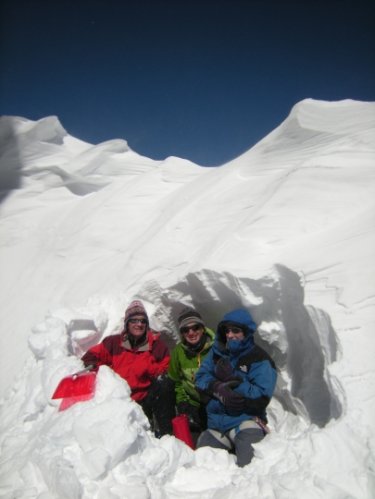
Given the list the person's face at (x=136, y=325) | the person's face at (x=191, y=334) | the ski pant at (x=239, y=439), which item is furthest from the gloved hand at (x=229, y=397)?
the person's face at (x=136, y=325)

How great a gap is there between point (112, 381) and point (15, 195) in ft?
26.7

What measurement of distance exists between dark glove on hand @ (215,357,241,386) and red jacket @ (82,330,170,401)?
2.28ft

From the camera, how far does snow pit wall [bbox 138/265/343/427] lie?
270 centimetres

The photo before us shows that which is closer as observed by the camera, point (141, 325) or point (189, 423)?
point (189, 423)

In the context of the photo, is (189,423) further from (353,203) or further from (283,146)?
(283,146)

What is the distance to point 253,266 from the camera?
3160 mm

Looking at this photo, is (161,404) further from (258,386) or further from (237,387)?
(258,386)

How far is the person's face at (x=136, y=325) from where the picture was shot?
10.5ft

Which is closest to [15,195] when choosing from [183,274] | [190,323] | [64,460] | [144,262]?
[144,262]

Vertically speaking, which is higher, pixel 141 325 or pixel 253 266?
pixel 253 266

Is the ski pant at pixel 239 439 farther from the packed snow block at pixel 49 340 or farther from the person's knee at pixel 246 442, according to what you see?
the packed snow block at pixel 49 340

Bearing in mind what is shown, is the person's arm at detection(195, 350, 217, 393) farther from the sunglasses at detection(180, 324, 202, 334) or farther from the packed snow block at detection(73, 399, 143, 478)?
the packed snow block at detection(73, 399, 143, 478)

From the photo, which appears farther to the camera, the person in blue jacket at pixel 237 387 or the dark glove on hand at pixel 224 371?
the dark glove on hand at pixel 224 371

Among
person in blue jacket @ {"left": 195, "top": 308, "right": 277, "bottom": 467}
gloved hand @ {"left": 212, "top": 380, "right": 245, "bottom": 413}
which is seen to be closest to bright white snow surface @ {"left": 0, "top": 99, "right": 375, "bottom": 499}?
person in blue jacket @ {"left": 195, "top": 308, "right": 277, "bottom": 467}
